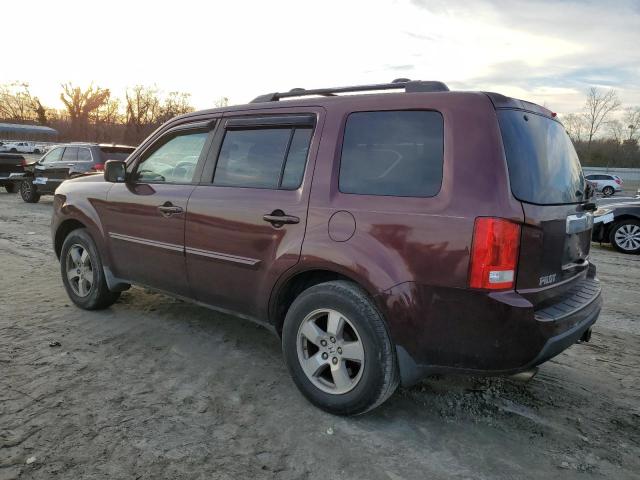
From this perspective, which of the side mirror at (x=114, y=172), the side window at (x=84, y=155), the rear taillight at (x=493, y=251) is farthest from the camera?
the side window at (x=84, y=155)

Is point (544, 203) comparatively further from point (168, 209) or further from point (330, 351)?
point (168, 209)

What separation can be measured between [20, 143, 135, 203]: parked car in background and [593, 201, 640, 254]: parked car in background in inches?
424

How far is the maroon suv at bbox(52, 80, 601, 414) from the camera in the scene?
247cm

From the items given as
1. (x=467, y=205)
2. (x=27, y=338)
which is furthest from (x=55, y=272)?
(x=467, y=205)

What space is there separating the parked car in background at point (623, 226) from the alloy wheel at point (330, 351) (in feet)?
27.4

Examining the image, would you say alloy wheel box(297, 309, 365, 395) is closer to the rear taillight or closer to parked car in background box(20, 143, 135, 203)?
the rear taillight

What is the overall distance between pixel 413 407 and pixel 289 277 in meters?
1.13

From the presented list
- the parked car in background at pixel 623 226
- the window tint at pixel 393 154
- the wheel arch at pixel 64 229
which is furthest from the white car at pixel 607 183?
the window tint at pixel 393 154

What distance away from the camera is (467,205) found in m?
2.47

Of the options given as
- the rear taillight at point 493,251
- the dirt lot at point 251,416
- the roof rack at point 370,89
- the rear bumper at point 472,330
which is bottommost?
the dirt lot at point 251,416

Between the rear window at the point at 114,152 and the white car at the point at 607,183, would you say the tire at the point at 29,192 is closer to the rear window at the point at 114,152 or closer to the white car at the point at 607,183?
the rear window at the point at 114,152

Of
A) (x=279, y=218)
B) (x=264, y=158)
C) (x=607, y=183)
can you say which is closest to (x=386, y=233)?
(x=279, y=218)

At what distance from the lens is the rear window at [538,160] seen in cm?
253

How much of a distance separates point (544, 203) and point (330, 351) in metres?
1.45
